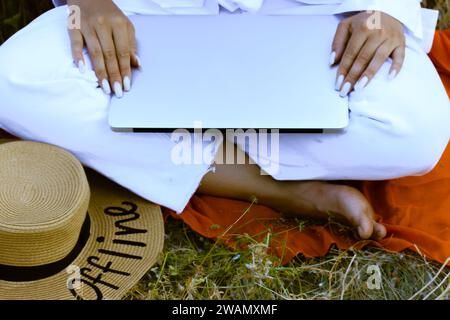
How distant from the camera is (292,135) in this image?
154 cm

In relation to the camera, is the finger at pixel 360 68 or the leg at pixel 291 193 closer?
the finger at pixel 360 68

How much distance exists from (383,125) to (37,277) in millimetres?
728

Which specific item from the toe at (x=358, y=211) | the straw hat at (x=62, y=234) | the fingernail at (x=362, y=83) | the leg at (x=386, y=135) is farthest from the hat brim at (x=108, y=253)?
the fingernail at (x=362, y=83)

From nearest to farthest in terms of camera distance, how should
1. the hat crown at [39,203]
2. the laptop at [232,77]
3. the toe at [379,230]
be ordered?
the hat crown at [39,203] → the laptop at [232,77] → the toe at [379,230]

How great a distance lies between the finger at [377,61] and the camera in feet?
4.90

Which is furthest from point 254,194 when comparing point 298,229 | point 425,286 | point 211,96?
point 425,286

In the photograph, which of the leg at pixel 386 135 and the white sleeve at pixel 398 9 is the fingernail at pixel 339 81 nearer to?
the leg at pixel 386 135

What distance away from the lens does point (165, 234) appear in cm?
167

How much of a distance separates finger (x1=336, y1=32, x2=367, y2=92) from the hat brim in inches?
18.5

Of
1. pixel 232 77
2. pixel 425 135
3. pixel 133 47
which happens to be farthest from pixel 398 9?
pixel 133 47

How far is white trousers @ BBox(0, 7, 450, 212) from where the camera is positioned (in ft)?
4.93

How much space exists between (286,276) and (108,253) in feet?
1.19

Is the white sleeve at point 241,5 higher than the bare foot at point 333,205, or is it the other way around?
the white sleeve at point 241,5

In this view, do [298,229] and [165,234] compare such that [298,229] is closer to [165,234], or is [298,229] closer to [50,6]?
[165,234]
